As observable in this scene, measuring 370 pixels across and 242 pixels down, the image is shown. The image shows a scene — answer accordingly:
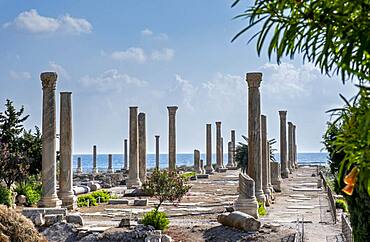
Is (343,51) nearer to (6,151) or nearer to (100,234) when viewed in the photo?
(100,234)

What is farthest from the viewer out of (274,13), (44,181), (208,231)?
(44,181)

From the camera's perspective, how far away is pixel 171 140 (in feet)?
148

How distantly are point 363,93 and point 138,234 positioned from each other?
1517 centimetres

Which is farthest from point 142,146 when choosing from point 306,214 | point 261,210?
point 306,214

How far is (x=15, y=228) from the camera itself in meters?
13.7

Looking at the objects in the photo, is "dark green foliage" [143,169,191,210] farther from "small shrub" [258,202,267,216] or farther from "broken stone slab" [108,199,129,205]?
"broken stone slab" [108,199,129,205]

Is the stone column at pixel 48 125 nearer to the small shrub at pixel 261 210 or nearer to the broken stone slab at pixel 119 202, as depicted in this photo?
the broken stone slab at pixel 119 202

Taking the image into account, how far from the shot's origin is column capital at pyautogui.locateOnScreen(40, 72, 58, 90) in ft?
77.6

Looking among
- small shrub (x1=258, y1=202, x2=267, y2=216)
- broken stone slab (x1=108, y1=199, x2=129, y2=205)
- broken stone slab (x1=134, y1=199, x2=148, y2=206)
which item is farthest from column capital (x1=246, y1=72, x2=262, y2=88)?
broken stone slab (x1=108, y1=199, x2=129, y2=205)

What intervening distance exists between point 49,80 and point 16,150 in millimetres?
8135

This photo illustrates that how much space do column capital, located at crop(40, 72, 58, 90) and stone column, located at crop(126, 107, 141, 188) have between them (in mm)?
12763

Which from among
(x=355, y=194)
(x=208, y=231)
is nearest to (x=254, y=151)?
(x=208, y=231)

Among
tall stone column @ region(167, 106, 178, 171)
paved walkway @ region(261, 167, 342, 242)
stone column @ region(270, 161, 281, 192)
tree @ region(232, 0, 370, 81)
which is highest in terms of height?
tall stone column @ region(167, 106, 178, 171)

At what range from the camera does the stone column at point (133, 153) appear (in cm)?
3618
